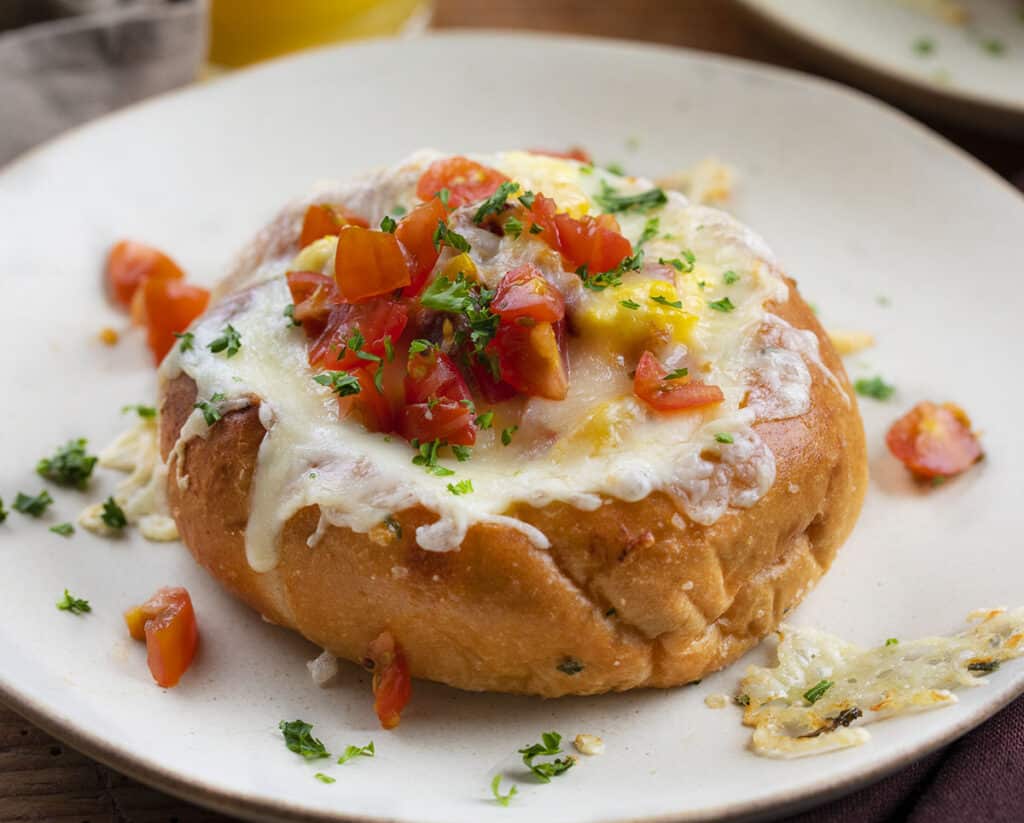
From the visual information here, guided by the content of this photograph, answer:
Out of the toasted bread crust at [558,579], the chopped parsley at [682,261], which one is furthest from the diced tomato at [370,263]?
the chopped parsley at [682,261]

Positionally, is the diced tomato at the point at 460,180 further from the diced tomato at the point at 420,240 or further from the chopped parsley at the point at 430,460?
the chopped parsley at the point at 430,460

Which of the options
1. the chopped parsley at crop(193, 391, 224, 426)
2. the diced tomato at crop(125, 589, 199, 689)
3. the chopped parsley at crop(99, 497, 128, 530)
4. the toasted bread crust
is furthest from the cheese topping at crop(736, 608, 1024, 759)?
the chopped parsley at crop(99, 497, 128, 530)

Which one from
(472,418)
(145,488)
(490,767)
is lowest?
(145,488)

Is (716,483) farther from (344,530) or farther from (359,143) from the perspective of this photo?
(359,143)

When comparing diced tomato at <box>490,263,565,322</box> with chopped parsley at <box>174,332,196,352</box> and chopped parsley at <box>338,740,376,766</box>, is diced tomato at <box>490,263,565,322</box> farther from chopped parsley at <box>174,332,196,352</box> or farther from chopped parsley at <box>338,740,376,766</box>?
chopped parsley at <box>338,740,376,766</box>

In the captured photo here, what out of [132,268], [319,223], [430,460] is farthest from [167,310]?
[430,460]

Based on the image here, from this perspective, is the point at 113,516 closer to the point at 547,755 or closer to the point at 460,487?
the point at 460,487

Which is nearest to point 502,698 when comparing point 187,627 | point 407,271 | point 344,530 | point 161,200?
point 344,530
